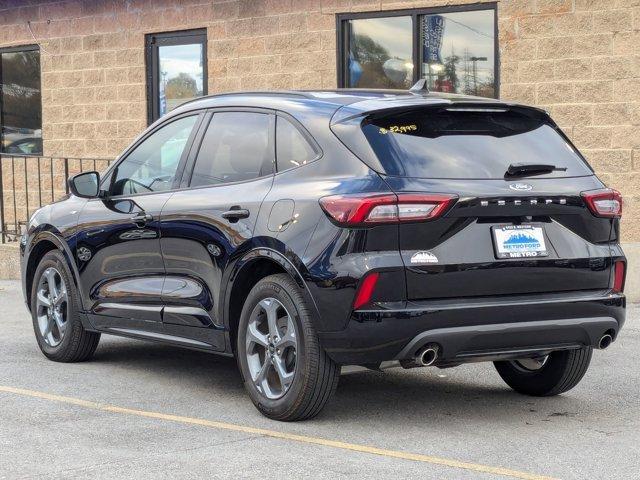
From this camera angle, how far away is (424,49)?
44.4 feet

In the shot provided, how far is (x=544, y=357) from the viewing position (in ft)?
24.3

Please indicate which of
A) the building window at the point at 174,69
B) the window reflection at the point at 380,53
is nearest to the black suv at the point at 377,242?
the window reflection at the point at 380,53

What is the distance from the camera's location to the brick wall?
12.0 metres

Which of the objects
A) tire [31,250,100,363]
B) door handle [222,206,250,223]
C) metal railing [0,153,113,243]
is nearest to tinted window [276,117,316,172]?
door handle [222,206,250,223]

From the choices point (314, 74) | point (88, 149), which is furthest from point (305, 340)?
point (88, 149)

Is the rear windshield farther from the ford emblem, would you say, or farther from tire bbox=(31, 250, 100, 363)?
tire bbox=(31, 250, 100, 363)

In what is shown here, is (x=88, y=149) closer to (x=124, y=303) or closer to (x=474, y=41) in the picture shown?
(x=474, y=41)

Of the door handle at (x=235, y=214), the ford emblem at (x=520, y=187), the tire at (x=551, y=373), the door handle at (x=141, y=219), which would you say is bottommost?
the tire at (x=551, y=373)

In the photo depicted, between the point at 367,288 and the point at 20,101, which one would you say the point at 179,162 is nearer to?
the point at 367,288

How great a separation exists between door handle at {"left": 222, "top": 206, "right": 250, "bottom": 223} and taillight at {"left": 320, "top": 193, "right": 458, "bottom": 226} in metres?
0.76

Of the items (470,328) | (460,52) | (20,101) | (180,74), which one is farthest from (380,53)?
(470,328)

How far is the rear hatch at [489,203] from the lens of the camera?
623 cm

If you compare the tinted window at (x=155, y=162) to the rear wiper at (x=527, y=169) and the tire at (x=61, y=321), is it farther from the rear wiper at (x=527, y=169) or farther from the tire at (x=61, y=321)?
the rear wiper at (x=527, y=169)

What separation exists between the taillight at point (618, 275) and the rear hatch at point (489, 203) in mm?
77
